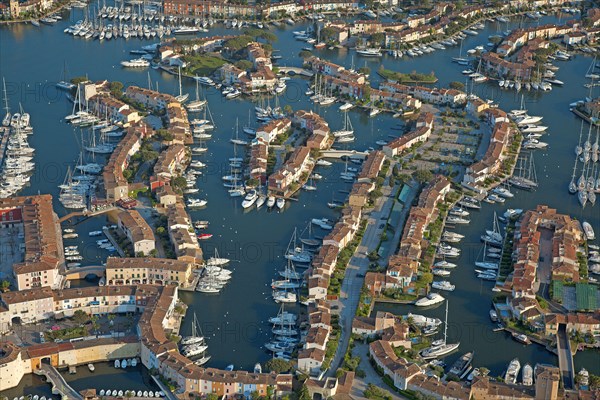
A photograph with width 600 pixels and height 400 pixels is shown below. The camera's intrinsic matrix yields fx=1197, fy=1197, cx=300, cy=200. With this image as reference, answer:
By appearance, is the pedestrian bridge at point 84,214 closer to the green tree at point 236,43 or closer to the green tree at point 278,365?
the green tree at point 278,365

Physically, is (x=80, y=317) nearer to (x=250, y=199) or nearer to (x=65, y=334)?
(x=65, y=334)

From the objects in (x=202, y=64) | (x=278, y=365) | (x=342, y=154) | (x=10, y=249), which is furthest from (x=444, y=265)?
(x=202, y=64)

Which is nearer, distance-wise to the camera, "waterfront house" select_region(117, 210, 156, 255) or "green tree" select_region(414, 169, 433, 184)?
"waterfront house" select_region(117, 210, 156, 255)

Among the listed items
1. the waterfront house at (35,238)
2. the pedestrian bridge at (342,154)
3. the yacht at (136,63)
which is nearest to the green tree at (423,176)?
the pedestrian bridge at (342,154)

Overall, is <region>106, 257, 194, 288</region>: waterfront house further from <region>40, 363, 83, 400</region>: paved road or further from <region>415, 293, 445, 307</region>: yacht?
<region>415, 293, 445, 307</region>: yacht

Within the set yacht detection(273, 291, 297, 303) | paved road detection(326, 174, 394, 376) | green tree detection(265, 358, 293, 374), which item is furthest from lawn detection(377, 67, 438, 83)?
green tree detection(265, 358, 293, 374)

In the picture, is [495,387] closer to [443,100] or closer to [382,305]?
[382,305]
